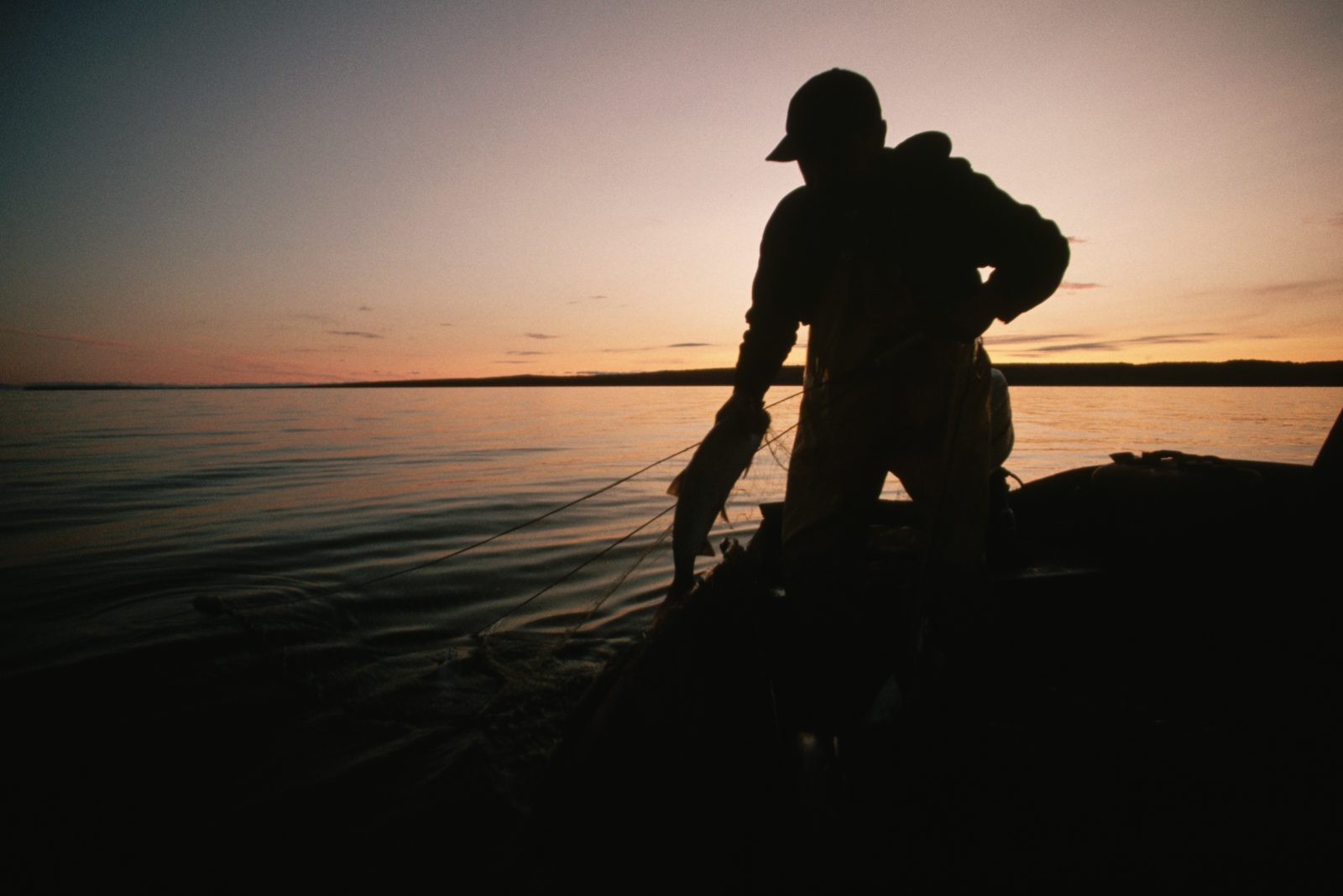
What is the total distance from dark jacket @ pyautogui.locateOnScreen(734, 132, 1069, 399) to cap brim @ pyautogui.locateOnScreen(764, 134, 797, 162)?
14 centimetres

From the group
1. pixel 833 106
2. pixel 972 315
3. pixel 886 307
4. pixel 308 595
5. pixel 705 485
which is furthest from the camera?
pixel 308 595

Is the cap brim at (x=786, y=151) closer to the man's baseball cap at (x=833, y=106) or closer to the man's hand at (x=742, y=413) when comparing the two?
the man's baseball cap at (x=833, y=106)

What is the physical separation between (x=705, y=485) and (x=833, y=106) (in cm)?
158

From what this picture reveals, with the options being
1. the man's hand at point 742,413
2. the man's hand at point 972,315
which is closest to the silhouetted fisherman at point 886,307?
the man's hand at point 972,315

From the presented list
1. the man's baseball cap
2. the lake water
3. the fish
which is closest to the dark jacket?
the man's baseball cap

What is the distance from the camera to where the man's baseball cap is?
2285mm

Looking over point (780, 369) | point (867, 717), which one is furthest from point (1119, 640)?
point (780, 369)

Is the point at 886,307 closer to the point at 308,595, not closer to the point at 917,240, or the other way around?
the point at 917,240

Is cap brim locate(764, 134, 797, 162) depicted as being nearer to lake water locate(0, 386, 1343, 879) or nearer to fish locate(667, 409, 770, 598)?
fish locate(667, 409, 770, 598)

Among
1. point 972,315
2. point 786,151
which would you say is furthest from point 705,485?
point 786,151

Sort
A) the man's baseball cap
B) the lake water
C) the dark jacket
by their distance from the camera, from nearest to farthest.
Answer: the dark jacket < the man's baseball cap < the lake water

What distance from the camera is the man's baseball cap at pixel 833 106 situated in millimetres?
2285

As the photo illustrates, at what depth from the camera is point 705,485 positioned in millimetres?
2670

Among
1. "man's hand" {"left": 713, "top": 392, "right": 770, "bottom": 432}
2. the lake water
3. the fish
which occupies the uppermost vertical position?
"man's hand" {"left": 713, "top": 392, "right": 770, "bottom": 432}
